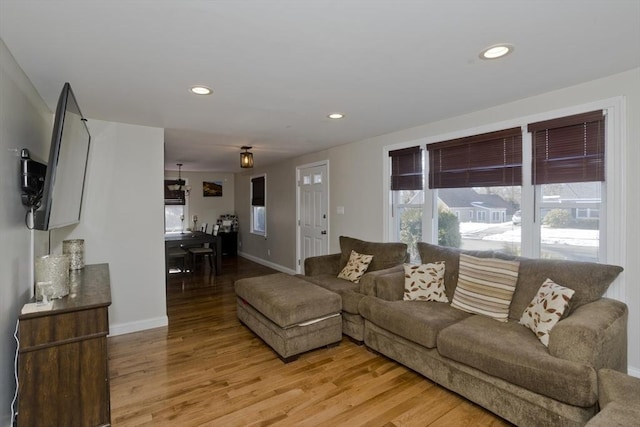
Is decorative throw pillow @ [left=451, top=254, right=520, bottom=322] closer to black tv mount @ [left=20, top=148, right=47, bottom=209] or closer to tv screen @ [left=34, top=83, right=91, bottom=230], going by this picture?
tv screen @ [left=34, top=83, right=91, bottom=230]

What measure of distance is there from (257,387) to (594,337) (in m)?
2.17

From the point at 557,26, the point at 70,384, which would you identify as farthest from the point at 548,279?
the point at 70,384

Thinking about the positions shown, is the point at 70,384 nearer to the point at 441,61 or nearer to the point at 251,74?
the point at 251,74

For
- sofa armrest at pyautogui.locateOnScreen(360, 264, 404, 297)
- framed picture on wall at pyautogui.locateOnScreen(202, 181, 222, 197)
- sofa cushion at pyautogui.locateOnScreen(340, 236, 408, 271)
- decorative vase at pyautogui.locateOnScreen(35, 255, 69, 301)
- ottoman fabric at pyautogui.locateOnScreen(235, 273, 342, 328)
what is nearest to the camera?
decorative vase at pyautogui.locateOnScreen(35, 255, 69, 301)

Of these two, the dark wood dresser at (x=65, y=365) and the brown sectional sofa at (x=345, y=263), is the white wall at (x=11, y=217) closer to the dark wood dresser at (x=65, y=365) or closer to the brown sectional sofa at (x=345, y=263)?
the dark wood dresser at (x=65, y=365)

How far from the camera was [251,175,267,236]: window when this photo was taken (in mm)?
7227

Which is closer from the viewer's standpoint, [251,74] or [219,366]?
[251,74]

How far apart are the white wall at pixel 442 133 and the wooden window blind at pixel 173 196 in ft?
9.48

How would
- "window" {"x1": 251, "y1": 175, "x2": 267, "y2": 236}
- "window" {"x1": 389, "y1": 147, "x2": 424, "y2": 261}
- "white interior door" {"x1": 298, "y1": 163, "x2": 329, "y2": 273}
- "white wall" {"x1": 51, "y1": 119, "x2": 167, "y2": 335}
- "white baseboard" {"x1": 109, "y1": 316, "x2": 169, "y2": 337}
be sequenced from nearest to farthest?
"white wall" {"x1": 51, "y1": 119, "x2": 167, "y2": 335}
"white baseboard" {"x1": 109, "y1": 316, "x2": 169, "y2": 337}
"window" {"x1": 389, "y1": 147, "x2": 424, "y2": 261}
"white interior door" {"x1": 298, "y1": 163, "x2": 329, "y2": 273}
"window" {"x1": 251, "y1": 175, "x2": 267, "y2": 236}

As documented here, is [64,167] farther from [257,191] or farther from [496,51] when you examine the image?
[257,191]

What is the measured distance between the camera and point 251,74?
85.4 inches

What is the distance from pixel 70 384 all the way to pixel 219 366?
44.9 inches

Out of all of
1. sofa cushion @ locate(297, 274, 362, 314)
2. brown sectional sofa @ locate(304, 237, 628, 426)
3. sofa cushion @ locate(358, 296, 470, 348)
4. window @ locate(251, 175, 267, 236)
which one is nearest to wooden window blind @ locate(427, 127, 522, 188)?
brown sectional sofa @ locate(304, 237, 628, 426)

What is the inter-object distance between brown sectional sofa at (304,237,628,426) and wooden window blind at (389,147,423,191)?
3.15 ft
